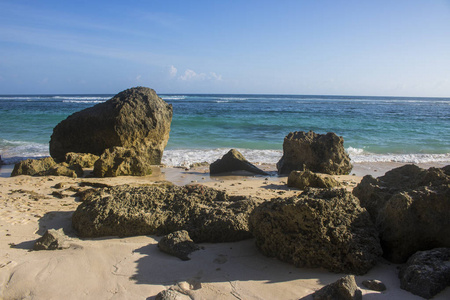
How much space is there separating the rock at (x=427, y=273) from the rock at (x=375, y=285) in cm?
14

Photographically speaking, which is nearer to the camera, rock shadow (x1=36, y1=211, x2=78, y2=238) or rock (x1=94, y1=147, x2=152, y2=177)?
rock shadow (x1=36, y1=211, x2=78, y2=238)

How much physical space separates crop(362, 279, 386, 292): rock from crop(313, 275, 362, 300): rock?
0.21 meters

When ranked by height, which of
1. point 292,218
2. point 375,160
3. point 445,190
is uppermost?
point 445,190

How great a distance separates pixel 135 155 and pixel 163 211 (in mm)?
3932

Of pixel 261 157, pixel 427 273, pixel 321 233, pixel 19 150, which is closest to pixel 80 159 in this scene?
pixel 19 150

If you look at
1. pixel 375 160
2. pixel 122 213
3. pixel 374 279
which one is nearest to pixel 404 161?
pixel 375 160

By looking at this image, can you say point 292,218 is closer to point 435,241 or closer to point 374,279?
point 374,279

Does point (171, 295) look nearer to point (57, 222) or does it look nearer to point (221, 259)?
point (221, 259)

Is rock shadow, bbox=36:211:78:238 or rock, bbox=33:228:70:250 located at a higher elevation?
rock, bbox=33:228:70:250

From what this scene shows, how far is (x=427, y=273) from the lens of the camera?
2.41 metres

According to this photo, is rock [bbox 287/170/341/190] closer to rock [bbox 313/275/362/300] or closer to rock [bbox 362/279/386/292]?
rock [bbox 362/279/386/292]

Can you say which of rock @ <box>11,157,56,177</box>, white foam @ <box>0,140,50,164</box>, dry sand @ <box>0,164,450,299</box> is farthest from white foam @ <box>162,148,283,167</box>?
dry sand @ <box>0,164,450,299</box>

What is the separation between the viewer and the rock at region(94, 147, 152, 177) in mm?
6898

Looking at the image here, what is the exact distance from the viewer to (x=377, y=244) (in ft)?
9.50
